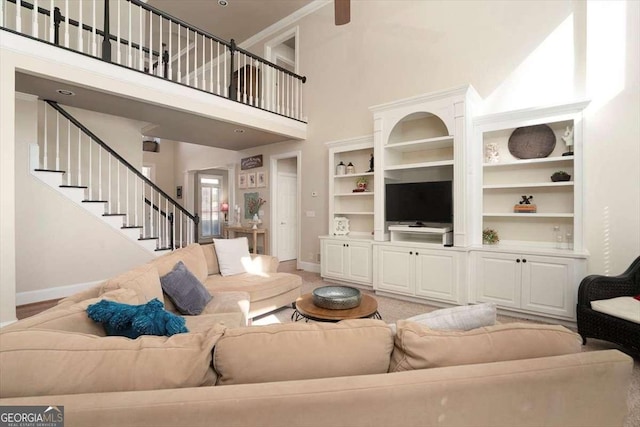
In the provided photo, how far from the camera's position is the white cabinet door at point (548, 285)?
9.77ft

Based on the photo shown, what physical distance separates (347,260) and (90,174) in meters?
4.12

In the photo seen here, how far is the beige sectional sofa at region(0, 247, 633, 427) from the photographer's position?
29.5 inches

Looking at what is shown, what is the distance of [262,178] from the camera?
648 cm

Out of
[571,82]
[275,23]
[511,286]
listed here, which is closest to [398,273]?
[511,286]

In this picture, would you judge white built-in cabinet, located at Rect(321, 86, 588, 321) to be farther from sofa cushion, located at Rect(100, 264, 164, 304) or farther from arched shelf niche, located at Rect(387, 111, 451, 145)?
sofa cushion, located at Rect(100, 264, 164, 304)

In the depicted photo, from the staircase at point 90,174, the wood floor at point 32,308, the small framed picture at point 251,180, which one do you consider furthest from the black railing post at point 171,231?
the small framed picture at point 251,180

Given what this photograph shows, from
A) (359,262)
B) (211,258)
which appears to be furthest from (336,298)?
(359,262)

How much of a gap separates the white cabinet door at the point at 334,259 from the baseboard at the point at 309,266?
695mm

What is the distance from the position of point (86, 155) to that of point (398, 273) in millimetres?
5191

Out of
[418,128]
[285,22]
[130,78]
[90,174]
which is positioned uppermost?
[285,22]

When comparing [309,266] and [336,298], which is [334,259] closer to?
[309,266]

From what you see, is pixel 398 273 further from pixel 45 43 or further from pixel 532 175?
pixel 45 43

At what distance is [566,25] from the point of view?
3314 mm

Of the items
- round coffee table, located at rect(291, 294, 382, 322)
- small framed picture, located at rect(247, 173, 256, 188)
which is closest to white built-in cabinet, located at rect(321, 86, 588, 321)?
round coffee table, located at rect(291, 294, 382, 322)
